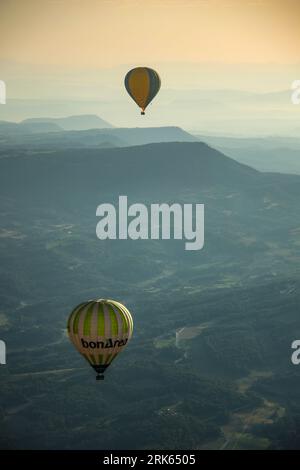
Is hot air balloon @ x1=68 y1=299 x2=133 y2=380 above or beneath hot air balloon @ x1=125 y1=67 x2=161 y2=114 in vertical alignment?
beneath

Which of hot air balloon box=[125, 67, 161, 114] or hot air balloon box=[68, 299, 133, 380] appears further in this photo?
hot air balloon box=[125, 67, 161, 114]

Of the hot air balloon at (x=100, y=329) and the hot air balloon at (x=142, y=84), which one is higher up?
the hot air balloon at (x=142, y=84)
